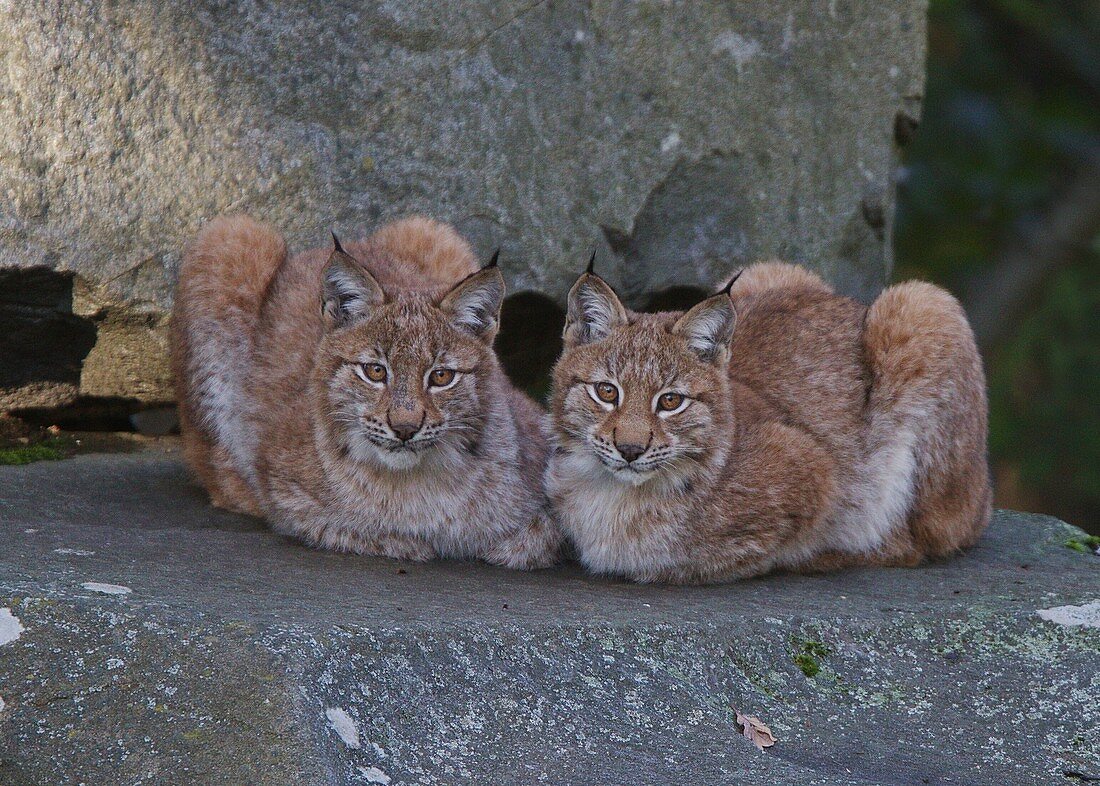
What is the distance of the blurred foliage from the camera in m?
11.0

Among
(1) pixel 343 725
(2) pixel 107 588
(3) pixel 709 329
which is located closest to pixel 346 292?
(3) pixel 709 329

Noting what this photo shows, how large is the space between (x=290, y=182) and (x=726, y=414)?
2.31 m

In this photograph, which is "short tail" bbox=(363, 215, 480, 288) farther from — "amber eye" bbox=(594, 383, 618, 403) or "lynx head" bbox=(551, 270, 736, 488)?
"amber eye" bbox=(594, 383, 618, 403)

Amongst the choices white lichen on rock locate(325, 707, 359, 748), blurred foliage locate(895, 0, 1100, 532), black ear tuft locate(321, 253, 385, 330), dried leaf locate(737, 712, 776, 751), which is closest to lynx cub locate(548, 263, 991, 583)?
black ear tuft locate(321, 253, 385, 330)

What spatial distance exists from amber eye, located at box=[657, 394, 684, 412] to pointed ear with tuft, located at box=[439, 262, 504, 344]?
75cm

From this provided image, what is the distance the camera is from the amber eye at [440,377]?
494cm

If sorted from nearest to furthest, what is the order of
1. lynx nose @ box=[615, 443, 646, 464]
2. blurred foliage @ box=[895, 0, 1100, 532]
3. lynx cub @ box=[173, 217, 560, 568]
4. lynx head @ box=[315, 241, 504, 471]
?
lynx nose @ box=[615, 443, 646, 464], lynx head @ box=[315, 241, 504, 471], lynx cub @ box=[173, 217, 560, 568], blurred foliage @ box=[895, 0, 1100, 532]

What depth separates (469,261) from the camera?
6.06 metres

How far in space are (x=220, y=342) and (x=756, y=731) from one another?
3.04 m

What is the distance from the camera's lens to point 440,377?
4.95 metres

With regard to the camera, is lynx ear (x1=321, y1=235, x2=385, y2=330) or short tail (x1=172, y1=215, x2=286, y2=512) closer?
lynx ear (x1=321, y1=235, x2=385, y2=330)

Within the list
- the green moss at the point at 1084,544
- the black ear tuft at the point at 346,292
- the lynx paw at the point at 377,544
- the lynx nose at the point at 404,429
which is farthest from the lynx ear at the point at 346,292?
the green moss at the point at 1084,544

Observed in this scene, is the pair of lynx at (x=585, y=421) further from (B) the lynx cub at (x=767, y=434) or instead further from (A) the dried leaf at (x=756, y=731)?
(A) the dried leaf at (x=756, y=731)

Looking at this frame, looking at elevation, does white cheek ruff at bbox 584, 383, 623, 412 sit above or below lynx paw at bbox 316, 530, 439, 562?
above
